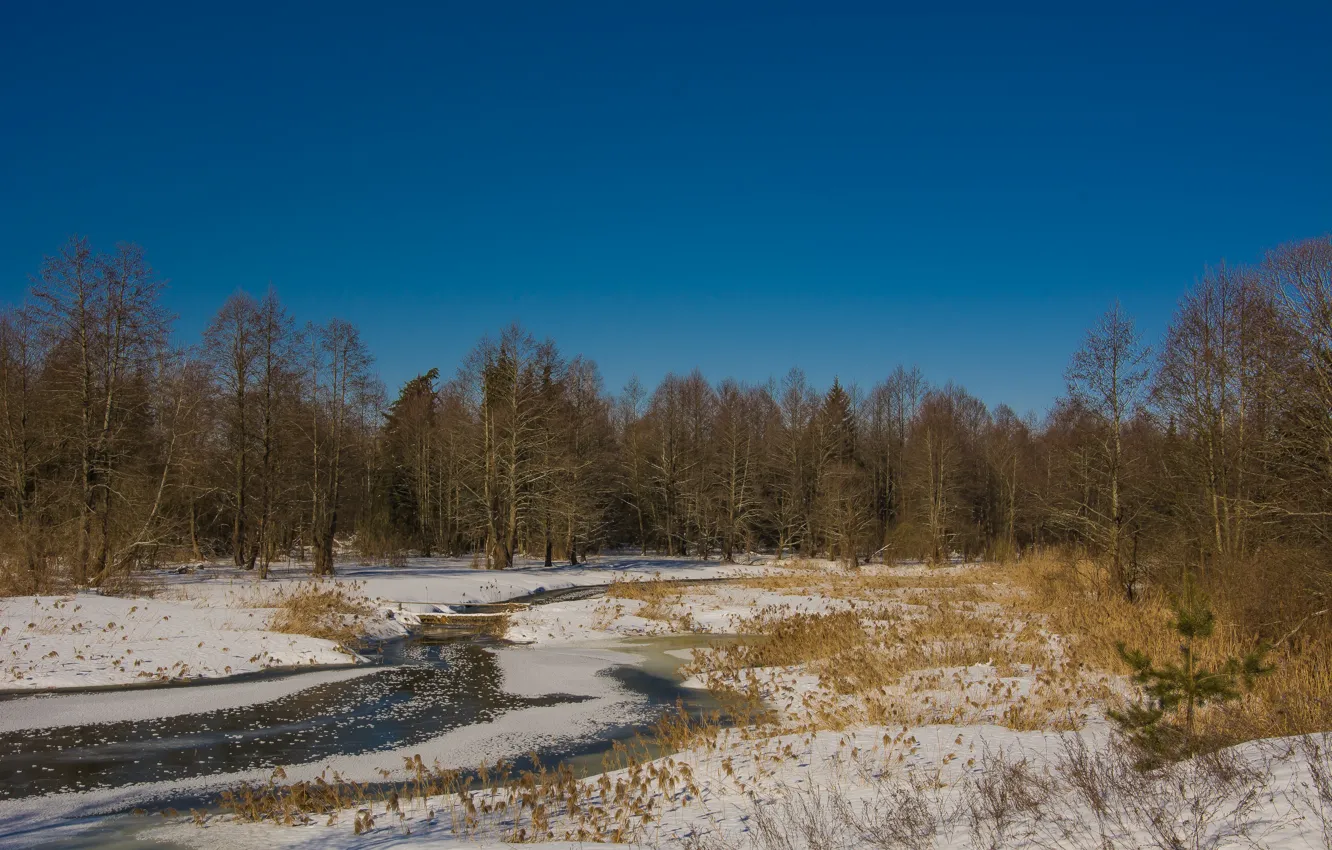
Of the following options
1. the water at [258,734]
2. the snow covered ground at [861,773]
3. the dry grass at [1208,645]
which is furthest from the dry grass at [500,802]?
the dry grass at [1208,645]

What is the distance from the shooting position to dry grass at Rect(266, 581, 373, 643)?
68.6ft

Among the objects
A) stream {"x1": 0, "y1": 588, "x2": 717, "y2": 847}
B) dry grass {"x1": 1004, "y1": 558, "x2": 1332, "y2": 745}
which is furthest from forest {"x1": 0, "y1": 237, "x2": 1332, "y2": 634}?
stream {"x1": 0, "y1": 588, "x2": 717, "y2": 847}

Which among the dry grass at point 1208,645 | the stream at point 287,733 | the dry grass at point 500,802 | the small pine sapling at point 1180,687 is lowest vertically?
the stream at point 287,733

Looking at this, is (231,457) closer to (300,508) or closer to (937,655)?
(300,508)

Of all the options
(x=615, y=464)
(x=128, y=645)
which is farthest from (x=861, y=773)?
(x=615, y=464)

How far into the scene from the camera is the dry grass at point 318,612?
20906mm

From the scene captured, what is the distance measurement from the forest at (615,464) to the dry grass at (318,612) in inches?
167

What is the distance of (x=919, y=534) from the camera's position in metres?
51.1

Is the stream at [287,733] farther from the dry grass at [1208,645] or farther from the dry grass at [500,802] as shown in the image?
the dry grass at [1208,645]

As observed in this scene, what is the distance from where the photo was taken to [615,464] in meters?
57.0

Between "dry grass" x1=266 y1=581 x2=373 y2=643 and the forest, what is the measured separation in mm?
4240

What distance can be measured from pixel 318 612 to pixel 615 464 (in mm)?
35073

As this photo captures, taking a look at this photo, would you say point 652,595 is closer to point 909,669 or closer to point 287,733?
point 909,669

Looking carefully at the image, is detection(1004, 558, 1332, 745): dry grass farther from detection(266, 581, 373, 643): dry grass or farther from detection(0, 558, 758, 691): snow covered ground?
detection(266, 581, 373, 643): dry grass
